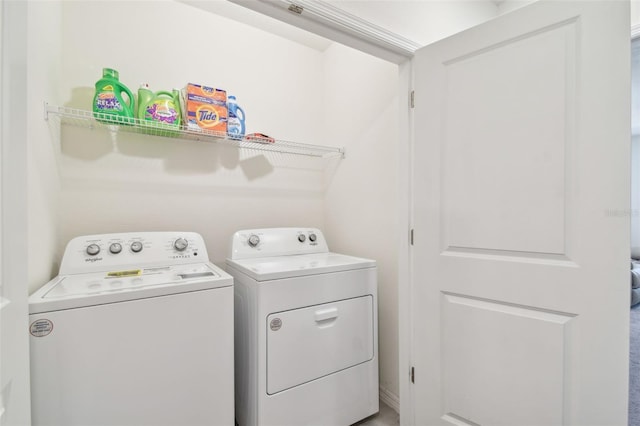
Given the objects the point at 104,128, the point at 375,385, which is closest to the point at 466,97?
the point at 375,385

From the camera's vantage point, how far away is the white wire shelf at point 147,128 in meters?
1.49

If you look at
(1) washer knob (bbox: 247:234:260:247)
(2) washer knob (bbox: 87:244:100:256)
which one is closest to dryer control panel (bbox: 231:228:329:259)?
(1) washer knob (bbox: 247:234:260:247)

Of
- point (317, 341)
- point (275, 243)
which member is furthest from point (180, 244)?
point (317, 341)

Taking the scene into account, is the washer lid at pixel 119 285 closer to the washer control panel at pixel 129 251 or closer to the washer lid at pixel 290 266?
the washer control panel at pixel 129 251

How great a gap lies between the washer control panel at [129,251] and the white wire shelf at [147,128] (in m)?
0.61

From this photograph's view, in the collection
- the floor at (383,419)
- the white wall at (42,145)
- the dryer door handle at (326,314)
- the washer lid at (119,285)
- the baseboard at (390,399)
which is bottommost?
the floor at (383,419)

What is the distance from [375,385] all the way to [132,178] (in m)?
1.95

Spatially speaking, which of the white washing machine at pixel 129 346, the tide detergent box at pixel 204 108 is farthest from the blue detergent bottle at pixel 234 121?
the white washing machine at pixel 129 346

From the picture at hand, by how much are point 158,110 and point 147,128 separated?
126 mm

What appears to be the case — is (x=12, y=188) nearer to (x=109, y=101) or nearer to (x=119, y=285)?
(x=119, y=285)

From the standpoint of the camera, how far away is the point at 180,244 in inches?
66.7

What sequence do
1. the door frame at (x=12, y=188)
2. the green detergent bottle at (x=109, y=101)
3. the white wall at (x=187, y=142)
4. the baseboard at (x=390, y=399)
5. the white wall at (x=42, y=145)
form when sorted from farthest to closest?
the baseboard at (x=390, y=399) → the white wall at (x=187, y=142) → the green detergent bottle at (x=109, y=101) → the white wall at (x=42, y=145) → the door frame at (x=12, y=188)

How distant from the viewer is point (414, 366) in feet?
5.01

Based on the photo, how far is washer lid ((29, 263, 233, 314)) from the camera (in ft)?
3.45
